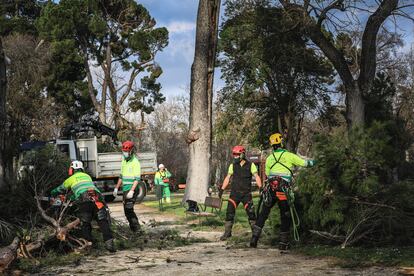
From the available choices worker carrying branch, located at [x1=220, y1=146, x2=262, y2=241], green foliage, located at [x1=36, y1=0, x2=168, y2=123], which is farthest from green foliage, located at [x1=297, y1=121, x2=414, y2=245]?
green foliage, located at [x1=36, y1=0, x2=168, y2=123]

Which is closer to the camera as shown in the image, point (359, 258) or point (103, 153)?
point (359, 258)

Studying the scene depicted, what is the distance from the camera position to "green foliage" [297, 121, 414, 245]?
8.07 m

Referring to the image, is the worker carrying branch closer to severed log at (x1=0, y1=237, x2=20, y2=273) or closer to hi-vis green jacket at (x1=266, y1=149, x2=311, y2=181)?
hi-vis green jacket at (x1=266, y1=149, x2=311, y2=181)

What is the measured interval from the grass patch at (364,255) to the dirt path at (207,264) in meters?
0.21

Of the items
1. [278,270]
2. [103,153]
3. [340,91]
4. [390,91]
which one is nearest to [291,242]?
[278,270]

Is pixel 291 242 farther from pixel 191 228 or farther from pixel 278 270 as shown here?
pixel 191 228

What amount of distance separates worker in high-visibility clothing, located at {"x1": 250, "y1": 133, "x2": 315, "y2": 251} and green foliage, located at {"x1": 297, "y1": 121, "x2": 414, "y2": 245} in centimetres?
30

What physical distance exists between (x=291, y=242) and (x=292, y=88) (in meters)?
21.7

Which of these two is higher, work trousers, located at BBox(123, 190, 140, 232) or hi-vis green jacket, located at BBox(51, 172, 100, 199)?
hi-vis green jacket, located at BBox(51, 172, 100, 199)

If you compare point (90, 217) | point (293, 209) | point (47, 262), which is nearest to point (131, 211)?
point (90, 217)

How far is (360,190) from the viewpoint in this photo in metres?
8.20

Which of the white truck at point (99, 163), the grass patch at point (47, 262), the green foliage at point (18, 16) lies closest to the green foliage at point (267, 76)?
the white truck at point (99, 163)

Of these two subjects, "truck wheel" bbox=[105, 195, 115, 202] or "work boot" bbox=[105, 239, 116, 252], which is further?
"truck wheel" bbox=[105, 195, 115, 202]

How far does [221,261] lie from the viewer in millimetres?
7902
